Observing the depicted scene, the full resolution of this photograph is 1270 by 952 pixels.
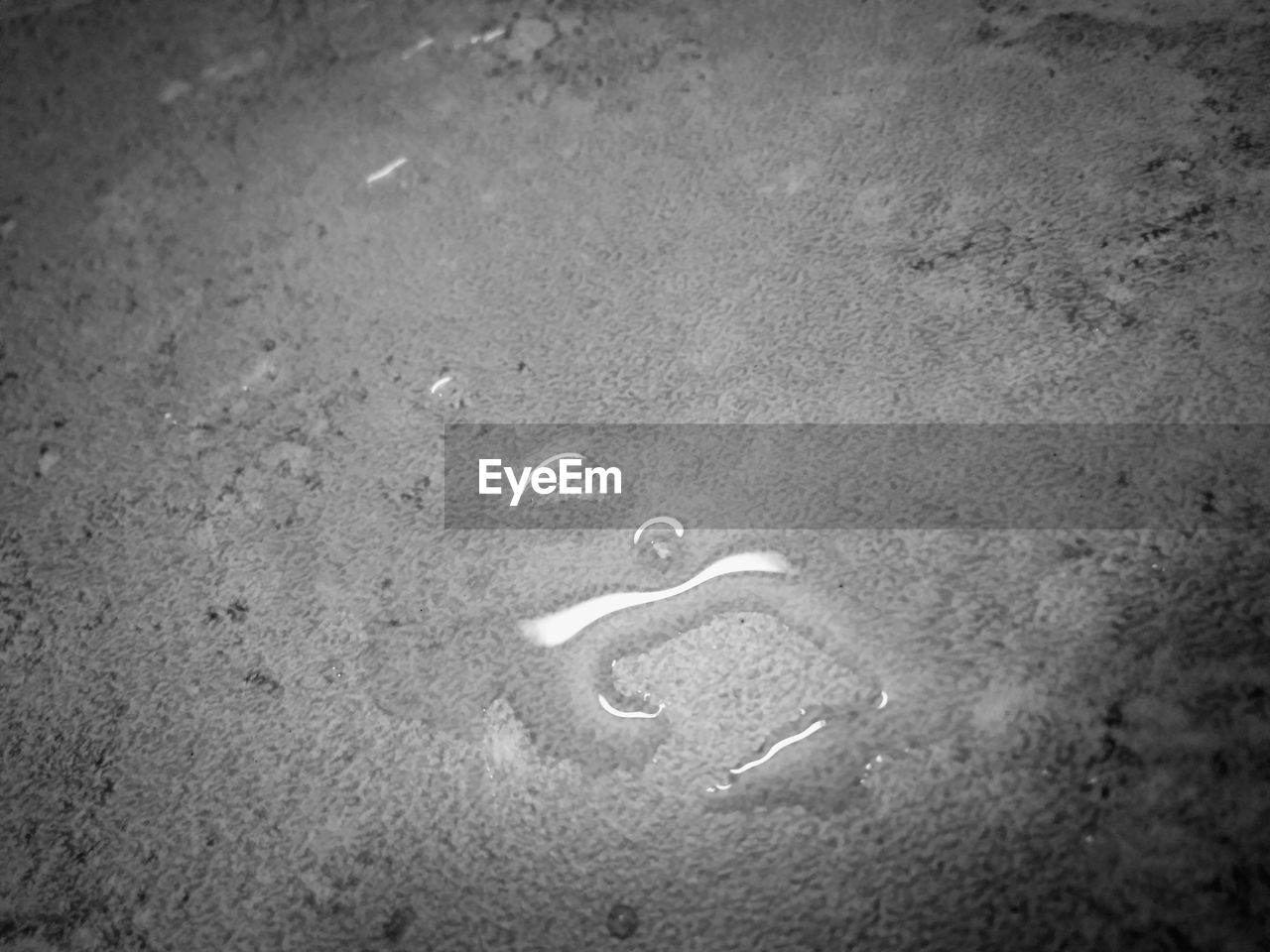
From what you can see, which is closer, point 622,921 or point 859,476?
point 622,921

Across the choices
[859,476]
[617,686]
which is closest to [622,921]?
[617,686]

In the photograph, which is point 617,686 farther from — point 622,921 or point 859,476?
point 859,476

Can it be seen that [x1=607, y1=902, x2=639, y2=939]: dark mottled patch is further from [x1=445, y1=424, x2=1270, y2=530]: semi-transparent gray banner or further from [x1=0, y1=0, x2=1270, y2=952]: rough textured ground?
[x1=445, y1=424, x2=1270, y2=530]: semi-transparent gray banner

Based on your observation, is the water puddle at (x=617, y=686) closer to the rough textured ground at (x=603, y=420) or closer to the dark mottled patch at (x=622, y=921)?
the rough textured ground at (x=603, y=420)

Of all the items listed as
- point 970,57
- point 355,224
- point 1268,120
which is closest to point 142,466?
point 355,224

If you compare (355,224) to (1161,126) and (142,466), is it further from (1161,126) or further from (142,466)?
(1161,126)

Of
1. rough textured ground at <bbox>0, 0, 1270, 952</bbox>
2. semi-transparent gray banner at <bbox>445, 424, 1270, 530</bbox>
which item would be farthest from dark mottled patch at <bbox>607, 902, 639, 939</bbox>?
semi-transparent gray banner at <bbox>445, 424, 1270, 530</bbox>
